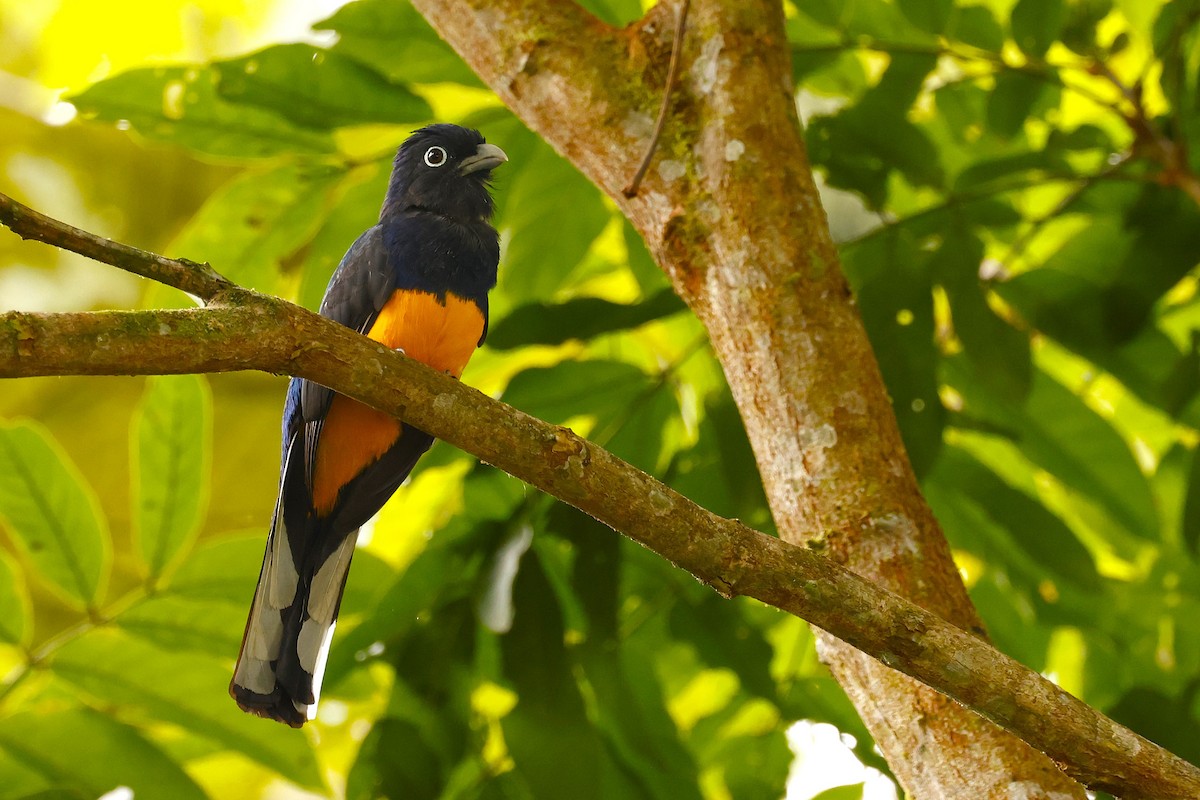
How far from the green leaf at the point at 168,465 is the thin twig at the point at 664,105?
3.68ft

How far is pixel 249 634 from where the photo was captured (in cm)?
250

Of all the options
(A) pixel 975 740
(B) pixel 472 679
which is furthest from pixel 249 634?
(A) pixel 975 740

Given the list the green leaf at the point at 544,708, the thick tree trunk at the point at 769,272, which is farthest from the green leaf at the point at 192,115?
the green leaf at the point at 544,708

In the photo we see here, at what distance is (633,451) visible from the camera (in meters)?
2.97

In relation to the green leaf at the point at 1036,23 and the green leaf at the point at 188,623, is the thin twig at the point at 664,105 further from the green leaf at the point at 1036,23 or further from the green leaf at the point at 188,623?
the green leaf at the point at 188,623

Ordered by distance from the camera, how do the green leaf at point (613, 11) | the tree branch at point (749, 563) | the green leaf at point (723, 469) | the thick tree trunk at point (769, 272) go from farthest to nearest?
the green leaf at point (613, 11), the green leaf at point (723, 469), the thick tree trunk at point (769, 272), the tree branch at point (749, 563)

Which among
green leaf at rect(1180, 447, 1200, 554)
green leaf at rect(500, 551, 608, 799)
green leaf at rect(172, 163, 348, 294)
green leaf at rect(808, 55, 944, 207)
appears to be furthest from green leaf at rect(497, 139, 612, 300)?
green leaf at rect(1180, 447, 1200, 554)

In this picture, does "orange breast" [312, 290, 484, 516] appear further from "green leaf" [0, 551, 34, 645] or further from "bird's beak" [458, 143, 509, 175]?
"green leaf" [0, 551, 34, 645]

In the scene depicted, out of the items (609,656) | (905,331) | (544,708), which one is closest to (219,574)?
(544,708)

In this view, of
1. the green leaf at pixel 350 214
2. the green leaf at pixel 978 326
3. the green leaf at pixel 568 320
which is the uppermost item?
the green leaf at pixel 350 214

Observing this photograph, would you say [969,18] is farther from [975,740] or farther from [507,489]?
[975,740]

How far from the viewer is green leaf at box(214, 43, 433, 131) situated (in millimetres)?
2924

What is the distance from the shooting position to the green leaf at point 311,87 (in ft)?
9.59

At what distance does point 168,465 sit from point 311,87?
3.38ft
